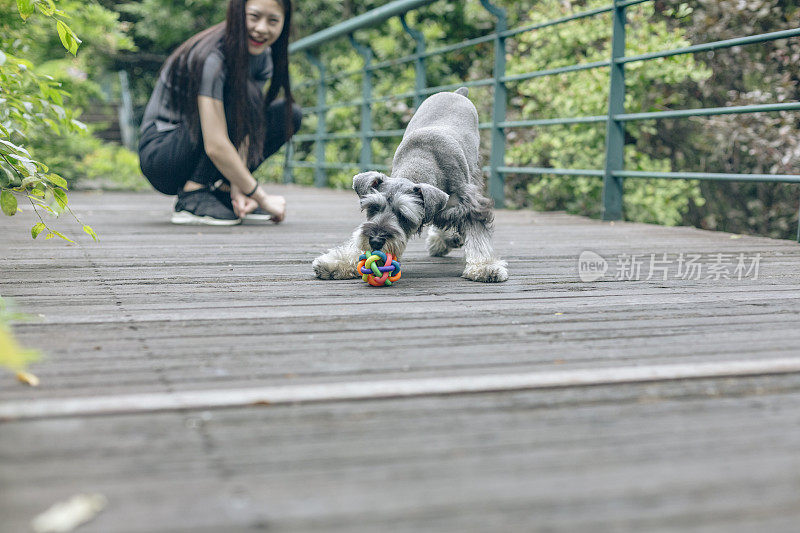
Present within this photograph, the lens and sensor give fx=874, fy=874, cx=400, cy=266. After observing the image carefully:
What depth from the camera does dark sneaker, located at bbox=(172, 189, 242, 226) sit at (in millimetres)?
4852

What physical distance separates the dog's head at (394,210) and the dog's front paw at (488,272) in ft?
0.79

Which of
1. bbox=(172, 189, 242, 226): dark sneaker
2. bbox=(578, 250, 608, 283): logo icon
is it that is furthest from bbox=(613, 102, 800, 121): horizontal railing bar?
bbox=(172, 189, 242, 226): dark sneaker

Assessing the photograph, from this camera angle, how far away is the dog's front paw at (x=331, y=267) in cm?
299

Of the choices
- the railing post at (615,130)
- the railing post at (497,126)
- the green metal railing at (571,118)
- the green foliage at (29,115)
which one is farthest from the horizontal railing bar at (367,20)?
the green foliage at (29,115)

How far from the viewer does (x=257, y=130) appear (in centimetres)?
507

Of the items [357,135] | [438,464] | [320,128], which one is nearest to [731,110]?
[438,464]

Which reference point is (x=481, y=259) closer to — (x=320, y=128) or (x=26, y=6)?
(x=26, y=6)

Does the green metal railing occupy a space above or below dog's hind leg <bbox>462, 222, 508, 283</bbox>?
above

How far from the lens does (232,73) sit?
4637 mm

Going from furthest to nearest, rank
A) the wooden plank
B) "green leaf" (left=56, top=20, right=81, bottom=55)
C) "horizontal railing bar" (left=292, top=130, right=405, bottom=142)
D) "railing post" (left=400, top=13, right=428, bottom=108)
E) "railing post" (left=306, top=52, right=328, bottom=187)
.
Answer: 1. "railing post" (left=306, top=52, right=328, bottom=187)
2. "horizontal railing bar" (left=292, top=130, right=405, bottom=142)
3. "railing post" (left=400, top=13, right=428, bottom=108)
4. "green leaf" (left=56, top=20, right=81, bottom=55)
5. the wooden plank

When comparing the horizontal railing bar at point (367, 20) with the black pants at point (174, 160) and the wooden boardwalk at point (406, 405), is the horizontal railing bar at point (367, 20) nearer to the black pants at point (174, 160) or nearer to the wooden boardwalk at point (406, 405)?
the black pants at point (174, 160)

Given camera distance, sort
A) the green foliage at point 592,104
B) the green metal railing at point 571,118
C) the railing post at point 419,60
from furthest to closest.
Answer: the railing post at point 419,60 < the green foliage at point 592,104 < the green metal railing at point 571,118

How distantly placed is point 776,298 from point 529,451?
1.58 meters

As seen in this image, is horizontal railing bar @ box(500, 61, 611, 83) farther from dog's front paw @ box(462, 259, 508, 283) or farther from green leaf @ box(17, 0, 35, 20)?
green leaf @ box(17, 0, 35, 20)
